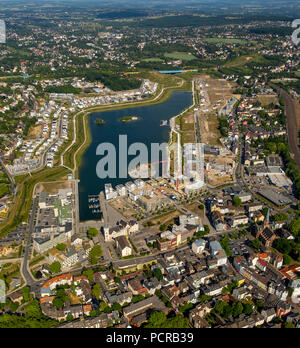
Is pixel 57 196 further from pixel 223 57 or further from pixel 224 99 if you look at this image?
pixel 223 57

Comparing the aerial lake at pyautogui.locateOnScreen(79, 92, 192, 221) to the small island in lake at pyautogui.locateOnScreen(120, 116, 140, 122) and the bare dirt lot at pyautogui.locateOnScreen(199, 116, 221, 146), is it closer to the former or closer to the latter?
the small island in lake at pyautogui.locateOnScreen(120, 116, 140, 122)

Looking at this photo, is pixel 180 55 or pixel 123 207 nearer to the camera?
pixel 123 207

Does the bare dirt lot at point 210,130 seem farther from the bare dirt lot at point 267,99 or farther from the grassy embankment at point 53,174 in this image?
the grassy embankment at point 53,174

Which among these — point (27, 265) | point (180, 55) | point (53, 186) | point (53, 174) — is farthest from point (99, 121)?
point (180, 55)

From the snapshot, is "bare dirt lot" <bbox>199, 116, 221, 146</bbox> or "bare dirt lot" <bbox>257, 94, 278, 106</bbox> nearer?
"bare dirt lot" <bbox>199, 116, 221, 146</bbox>

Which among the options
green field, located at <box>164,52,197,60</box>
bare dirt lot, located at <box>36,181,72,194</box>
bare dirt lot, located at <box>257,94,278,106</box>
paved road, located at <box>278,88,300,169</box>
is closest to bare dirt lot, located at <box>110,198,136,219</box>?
bare dirt lot, located at <box>36,181,72,194</box>

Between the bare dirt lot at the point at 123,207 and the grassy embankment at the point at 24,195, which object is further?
A: the bare dirt lot at the point at 123,207

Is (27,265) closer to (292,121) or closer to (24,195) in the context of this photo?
(24,195)

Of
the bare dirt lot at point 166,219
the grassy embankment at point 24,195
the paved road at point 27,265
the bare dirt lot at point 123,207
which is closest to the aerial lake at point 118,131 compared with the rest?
the bare dirt lot at point 123,207

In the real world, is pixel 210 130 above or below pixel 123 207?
above
